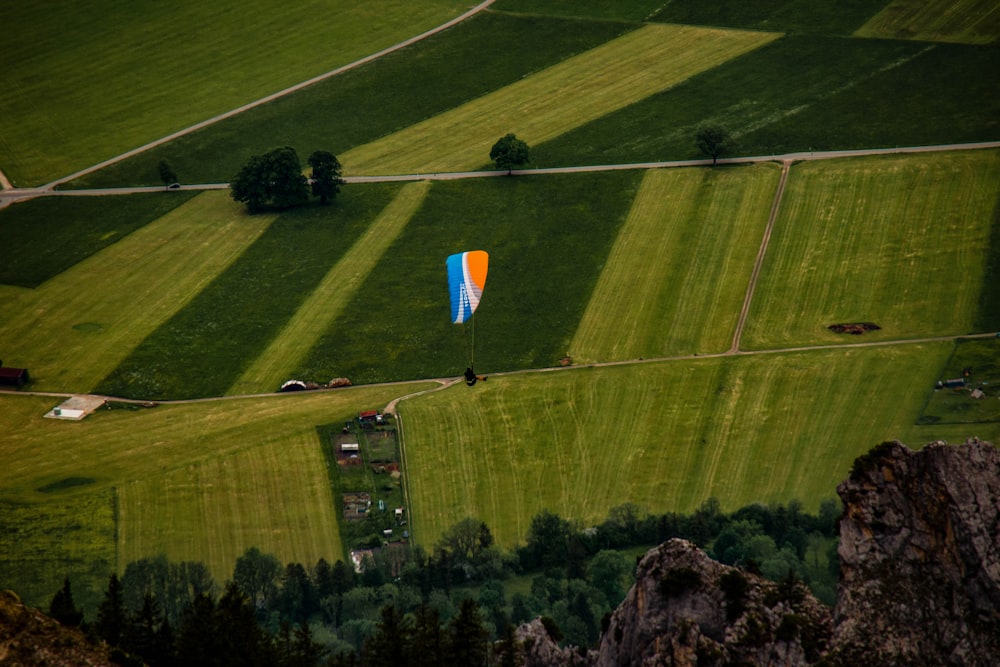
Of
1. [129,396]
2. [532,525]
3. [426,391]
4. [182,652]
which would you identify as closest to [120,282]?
[129,396]

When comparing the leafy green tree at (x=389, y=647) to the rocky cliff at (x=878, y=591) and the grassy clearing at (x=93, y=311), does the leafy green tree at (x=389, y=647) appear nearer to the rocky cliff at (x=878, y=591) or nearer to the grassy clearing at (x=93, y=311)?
the rocky cliff at (x=878, y=591)

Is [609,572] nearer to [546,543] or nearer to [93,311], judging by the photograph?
[546,543]

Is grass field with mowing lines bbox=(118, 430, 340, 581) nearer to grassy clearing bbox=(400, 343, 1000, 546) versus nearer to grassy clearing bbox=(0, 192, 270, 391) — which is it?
grassy clearing bbox=(400, 343, 1000, 546)

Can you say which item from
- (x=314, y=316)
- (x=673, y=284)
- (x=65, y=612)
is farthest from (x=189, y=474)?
(x=673, y=284)

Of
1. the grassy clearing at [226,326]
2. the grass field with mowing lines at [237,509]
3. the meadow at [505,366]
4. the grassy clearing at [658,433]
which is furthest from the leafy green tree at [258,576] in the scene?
the grassy clearing at [226,326]

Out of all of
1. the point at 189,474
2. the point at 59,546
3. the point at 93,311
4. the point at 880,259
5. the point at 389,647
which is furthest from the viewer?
the point at 93,311
